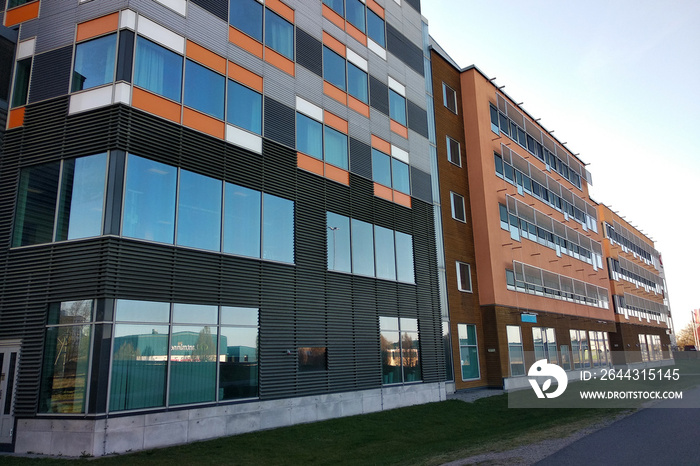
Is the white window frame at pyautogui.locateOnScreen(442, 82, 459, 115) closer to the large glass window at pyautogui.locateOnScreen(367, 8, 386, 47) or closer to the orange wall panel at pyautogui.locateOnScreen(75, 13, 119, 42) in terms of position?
the large glass window at pyautogui.locateOnScreen(367, 8, 386, 47)

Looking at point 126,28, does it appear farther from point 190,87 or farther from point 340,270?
point 340,270

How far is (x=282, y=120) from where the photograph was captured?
63.7 feet

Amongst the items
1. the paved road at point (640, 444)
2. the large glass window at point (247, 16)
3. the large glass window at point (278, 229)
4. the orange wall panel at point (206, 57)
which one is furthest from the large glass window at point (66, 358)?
the large glass window at point (247, 16)

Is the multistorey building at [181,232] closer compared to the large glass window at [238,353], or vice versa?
the multistorey building at [181,232]

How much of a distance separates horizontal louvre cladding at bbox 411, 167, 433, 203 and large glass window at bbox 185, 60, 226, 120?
12034 mm

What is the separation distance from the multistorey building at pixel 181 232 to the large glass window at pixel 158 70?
0.17 ft

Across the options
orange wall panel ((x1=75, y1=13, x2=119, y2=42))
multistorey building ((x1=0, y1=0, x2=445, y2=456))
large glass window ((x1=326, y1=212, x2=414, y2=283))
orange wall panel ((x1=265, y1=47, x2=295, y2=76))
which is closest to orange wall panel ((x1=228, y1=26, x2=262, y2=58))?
multistorey building ((x1=0, y1=0, x2=445, y2=456))

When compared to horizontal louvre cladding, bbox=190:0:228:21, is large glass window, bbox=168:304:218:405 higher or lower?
lower

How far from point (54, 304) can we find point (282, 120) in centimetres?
996

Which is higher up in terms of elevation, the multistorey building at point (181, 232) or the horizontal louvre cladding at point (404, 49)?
the horizontal louvre cladding at point (404, 49)

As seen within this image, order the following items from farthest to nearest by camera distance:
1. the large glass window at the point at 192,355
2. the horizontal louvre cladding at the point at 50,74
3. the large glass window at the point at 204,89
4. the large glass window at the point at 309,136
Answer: the large glass window at the point at 309,136
the large glass window at the point at 204,89
the horizontal louvre cladding at the point at 50,74
the large glass window at the point at 192,355

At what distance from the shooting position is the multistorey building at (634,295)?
187 feet

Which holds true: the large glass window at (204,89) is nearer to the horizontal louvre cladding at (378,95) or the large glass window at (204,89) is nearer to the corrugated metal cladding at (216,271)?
the corrugated metal cladding at (216,271)

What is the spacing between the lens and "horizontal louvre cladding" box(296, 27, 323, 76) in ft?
68.6
